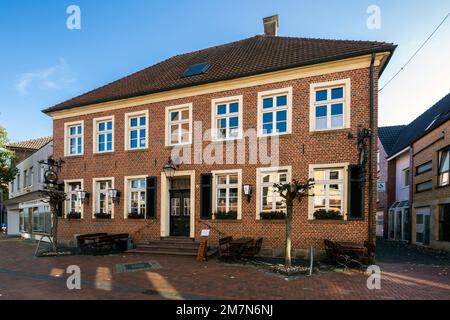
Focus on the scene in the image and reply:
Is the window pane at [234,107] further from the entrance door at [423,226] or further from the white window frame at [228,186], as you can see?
the entrance door at [423,226]

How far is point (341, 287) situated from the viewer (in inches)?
275

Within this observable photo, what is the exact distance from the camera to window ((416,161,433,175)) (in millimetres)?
15949

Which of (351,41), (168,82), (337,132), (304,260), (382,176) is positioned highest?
(351,41)

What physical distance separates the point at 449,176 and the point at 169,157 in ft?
44.6

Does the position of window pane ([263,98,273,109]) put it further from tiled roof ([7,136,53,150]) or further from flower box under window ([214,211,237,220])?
tiled roof ([7,136,53,150])

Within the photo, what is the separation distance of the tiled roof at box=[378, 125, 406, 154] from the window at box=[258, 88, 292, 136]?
1699 centimetres

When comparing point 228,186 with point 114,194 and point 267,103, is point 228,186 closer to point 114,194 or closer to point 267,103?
point 267,103

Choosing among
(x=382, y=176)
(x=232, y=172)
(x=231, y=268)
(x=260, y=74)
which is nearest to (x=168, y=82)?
(x=260, y=74)

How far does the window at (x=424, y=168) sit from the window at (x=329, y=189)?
8.84m

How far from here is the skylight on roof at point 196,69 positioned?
13995 millimetres

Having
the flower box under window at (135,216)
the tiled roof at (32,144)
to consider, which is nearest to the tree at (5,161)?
the tiled roof at (32,144)

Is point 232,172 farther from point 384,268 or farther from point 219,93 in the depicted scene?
point 384,268

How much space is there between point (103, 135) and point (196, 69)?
5.94m

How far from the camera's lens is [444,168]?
1464 centimetres
